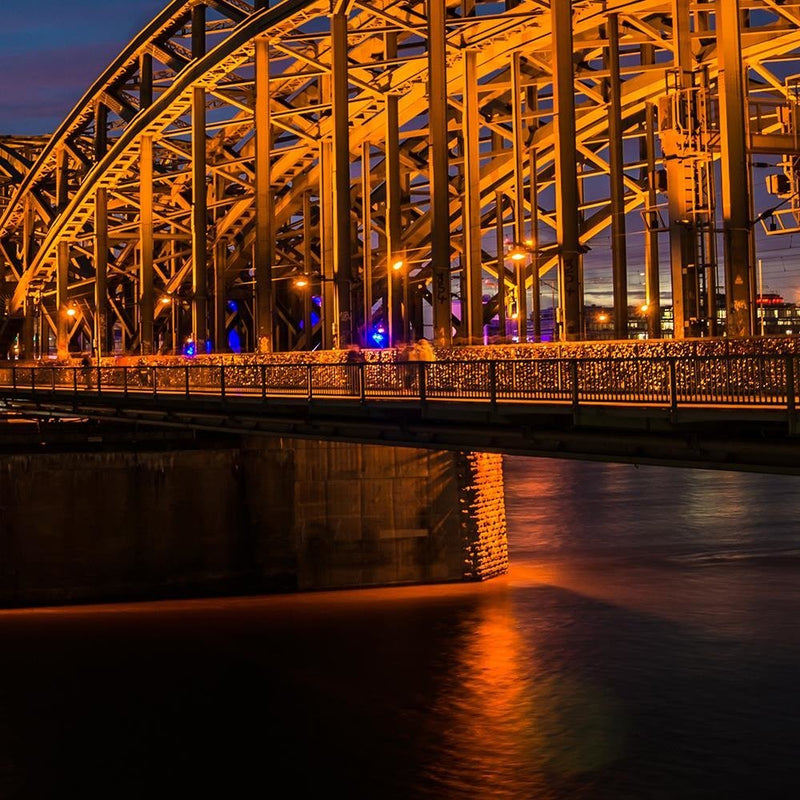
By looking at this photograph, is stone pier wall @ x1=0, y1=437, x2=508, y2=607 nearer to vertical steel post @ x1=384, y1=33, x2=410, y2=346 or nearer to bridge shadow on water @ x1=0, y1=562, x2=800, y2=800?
bridge shadow on water @ x1=0, y1=562, x2=800, y2=800

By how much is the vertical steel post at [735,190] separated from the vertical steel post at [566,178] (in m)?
5.84

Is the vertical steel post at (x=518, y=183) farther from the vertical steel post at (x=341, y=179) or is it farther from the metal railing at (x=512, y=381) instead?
the metal railing at (x=512, y=381)

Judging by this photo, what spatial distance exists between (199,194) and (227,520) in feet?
70.6

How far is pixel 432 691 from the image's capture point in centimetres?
3002

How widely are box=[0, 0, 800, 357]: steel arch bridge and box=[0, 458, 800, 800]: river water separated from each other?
278 inches

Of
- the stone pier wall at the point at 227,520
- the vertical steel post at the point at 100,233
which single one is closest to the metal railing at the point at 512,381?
the stone pier wall at the point at 227,520

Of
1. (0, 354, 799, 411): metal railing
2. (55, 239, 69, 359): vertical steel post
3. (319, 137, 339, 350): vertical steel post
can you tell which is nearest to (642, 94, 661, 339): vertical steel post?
(0, 354, 799, 411): metal railing

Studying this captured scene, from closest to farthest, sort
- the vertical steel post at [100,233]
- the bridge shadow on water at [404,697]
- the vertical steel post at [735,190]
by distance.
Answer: the bridge shadow on water at [404,697] → the vertical steel post at [735,190] → the vertical steel post at [100,233]

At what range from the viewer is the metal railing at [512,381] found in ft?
69.0

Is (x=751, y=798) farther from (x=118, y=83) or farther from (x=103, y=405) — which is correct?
(x=118, y=83)

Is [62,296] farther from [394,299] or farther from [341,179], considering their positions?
[394,299]

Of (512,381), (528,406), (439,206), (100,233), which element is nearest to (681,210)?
(439,206)

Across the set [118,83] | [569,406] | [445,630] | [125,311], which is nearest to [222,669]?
[445,630]

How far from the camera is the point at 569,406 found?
23.6m
